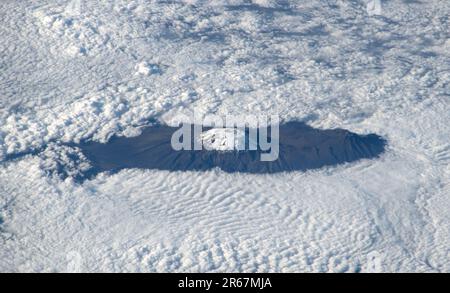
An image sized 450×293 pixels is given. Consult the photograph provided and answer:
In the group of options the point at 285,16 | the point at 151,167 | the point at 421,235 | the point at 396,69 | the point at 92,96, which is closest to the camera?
the point at 421,235

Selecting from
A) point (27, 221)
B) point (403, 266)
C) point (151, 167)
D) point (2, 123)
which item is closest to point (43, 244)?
point (27, 221)

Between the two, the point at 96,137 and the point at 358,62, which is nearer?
the point at 96,137

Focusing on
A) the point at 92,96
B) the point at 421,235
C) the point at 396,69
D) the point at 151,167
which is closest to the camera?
the point at 421,235

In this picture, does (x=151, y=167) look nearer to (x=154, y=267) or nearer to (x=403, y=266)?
(x=154, y=267)

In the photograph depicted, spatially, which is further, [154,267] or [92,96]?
[92,96]

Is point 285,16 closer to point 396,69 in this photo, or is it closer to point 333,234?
point 396,69

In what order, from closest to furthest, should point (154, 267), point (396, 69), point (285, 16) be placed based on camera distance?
1. point (154, 267)
2. point (396, 69)
3. point (285, 16)

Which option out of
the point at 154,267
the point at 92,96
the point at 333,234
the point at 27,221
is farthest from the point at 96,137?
the point at 333,234

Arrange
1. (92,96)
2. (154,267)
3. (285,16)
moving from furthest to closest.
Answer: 1. (285,16)
2. (92,96)
3. (154,267)

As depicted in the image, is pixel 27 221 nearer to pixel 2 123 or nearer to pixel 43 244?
pixel 43 244
